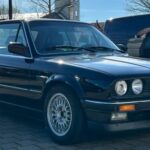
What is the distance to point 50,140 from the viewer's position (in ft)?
20.1

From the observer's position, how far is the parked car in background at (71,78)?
5.37m

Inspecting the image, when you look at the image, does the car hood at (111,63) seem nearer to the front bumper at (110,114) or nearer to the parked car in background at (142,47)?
A: the front bumper at (110,114)

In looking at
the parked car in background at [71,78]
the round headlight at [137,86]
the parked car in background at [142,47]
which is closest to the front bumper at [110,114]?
the parked car in background at [71,78]

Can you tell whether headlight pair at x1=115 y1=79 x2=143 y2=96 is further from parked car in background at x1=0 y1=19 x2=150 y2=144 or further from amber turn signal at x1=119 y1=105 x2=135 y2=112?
amber turn signal at x1=119 y1=105 x2=135 y2=112

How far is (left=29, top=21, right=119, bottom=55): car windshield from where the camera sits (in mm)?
6637

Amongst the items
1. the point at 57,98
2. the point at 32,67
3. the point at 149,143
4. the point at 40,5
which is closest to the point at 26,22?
the point at 32,67

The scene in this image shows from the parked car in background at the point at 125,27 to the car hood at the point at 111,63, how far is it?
8.86 meters

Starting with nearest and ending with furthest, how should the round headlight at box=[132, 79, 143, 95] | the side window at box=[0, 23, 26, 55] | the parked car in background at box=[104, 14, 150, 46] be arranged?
the round headlight at box=[132, 79, 143, 95], the side window at box=[0, 23, 26, 55], the parked car in background at box=[104, 14, 150, 46]

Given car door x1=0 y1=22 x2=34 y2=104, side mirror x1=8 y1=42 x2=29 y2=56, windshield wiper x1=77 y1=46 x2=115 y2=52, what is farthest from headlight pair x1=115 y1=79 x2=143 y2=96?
side mirror x1=8 y1=42 x2=29 y2=56

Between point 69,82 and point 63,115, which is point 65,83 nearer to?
point 69,82

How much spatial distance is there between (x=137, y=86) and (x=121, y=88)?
207 millimetres

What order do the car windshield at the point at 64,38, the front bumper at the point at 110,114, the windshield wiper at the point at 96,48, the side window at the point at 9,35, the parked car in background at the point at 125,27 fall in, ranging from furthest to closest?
1. the parked car in background at the point at 125,27
2. the side window at the point at 9,35
3. the windshield wiper at the point at 96,48
4. the car windshield at the point at 64,38
5. the front bumper at the point at 110,114

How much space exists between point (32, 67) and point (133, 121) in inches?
65.8

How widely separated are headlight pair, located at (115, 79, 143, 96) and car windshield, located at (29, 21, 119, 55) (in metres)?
1.46
